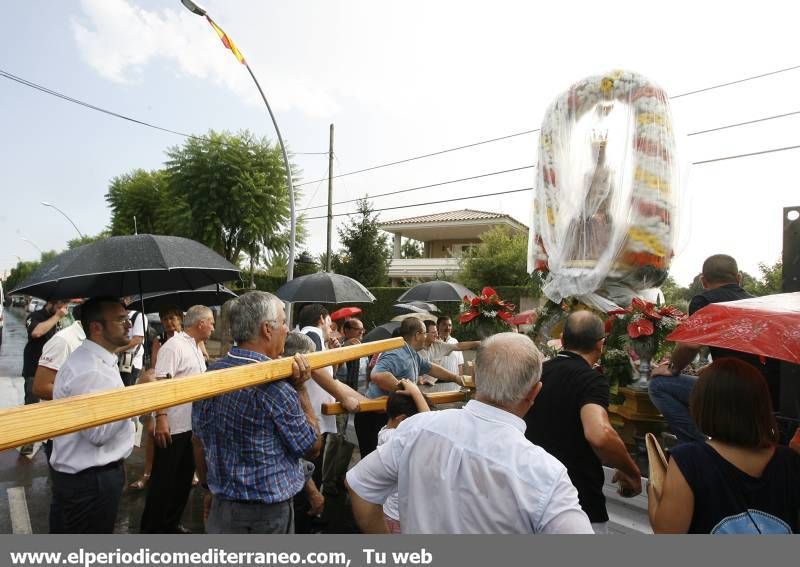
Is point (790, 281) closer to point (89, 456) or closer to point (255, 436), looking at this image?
point (255, 436)

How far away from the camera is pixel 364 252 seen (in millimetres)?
25266

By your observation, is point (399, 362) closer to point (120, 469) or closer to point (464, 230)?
point (120, 469)

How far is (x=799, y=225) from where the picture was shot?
2.34 metres

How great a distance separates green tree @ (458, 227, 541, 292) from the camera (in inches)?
862

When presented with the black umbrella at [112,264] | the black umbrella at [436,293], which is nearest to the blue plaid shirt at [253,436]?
the black umbrella at [112,264]

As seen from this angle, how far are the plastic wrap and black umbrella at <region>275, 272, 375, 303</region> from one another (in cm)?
266

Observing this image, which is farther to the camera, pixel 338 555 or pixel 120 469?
pixel 120 469

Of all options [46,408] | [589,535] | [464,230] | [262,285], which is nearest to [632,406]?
[589,535]

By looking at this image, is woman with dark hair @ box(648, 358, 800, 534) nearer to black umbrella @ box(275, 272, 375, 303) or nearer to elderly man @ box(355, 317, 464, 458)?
elderly man @ box(355, 317, 464, 458)

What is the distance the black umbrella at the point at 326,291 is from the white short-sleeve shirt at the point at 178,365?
2666 mm

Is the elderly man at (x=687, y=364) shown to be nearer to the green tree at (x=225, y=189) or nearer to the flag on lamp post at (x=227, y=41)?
the flag on lamp post at (x=227, y=41)

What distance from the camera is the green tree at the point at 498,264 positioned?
2189cm

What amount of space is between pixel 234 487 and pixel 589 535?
151 centimetres

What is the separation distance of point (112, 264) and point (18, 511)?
128 inches
